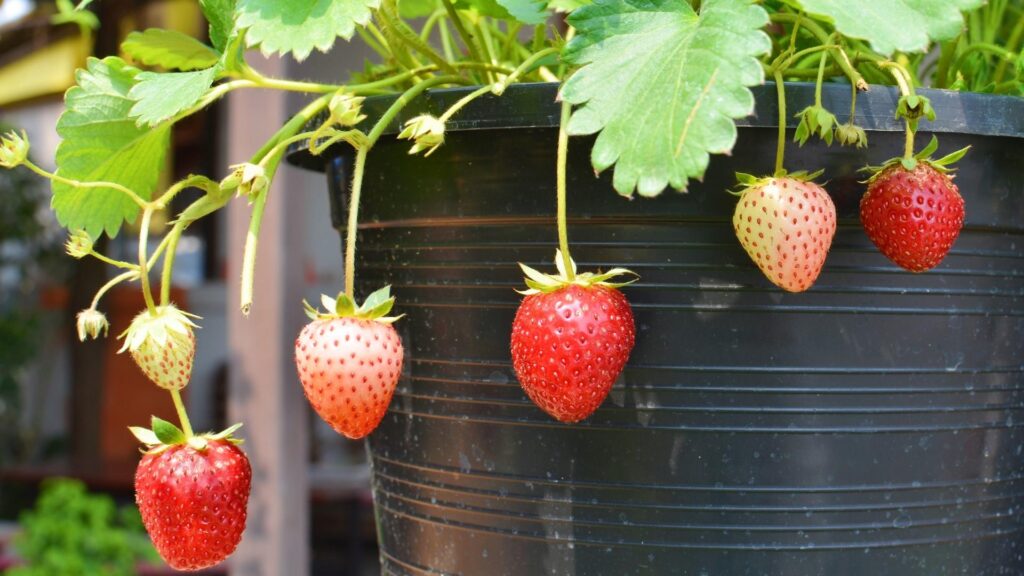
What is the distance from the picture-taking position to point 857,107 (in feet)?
1.94

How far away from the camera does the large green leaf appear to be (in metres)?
0.71

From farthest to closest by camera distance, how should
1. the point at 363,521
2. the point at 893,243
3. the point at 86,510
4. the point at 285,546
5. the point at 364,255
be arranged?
1. the point at 363,521
2. the point at 86,510
3. the point at 285,546
4. the point at 364,255
5. the point at 893,243

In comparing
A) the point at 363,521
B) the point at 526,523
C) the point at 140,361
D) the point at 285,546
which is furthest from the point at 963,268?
the point at 363,521

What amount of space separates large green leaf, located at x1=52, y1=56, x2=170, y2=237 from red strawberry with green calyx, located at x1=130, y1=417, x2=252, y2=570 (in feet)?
0.67

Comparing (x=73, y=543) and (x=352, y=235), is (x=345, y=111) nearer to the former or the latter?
(x=352, y=235)

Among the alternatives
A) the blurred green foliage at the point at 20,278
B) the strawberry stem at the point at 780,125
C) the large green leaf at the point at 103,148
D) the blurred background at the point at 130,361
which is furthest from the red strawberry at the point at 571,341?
the blurred green foliage at the point at 20,278

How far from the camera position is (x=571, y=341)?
0.54 metres

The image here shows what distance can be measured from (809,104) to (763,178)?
51 mm

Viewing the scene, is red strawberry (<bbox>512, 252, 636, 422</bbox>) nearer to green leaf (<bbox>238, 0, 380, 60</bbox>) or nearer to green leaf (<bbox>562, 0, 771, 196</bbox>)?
green leaf (<bbox>562, 0, 771, 196</bbox>)

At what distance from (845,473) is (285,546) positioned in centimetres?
126

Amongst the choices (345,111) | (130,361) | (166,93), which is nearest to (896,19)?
(345,111)

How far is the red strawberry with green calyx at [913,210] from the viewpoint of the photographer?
56cm

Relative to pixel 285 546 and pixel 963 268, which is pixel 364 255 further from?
pixel 285 546

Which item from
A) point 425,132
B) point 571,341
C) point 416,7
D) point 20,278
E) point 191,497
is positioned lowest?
point 20,278
